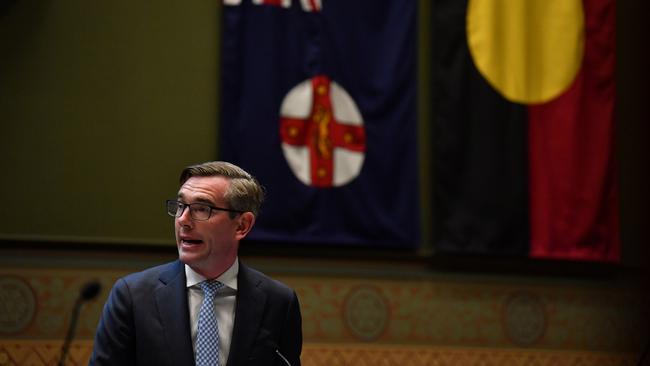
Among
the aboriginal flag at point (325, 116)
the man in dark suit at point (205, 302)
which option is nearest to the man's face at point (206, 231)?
the man in dark suit at point (205, 302)

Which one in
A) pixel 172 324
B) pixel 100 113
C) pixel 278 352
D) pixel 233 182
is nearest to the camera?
pixel 172 324

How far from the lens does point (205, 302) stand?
11.2 feet

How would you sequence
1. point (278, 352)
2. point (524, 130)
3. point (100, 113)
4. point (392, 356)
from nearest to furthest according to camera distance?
point (278, 352) → point (100, 113) → point (392, 356) → point (524, 130)

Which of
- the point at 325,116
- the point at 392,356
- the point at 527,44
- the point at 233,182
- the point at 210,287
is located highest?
the point at 527,44

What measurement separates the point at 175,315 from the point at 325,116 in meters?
3.42

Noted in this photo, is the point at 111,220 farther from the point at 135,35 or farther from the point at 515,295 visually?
the point at 515,295

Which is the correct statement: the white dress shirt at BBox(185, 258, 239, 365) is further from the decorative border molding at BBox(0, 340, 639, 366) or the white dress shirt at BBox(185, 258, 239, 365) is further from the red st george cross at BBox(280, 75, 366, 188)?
the red st george cross at BBox(280, 75, 366, 188)

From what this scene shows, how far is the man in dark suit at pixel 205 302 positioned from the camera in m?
3.30

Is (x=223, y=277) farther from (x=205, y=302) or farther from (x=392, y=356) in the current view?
(x=392, y=356)

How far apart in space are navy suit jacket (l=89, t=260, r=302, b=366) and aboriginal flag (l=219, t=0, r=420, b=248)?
268 centimetres

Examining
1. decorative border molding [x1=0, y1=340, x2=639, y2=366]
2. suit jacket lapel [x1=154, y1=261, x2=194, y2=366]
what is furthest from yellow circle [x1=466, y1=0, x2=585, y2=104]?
suit jacket lapel [x1=154, y1=261, x2=194, y2=366]

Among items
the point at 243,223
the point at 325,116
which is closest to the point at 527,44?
the point at 325,116

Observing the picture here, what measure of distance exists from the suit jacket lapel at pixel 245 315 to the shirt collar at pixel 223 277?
0.07 feet

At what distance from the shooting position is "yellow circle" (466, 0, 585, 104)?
6992mm
